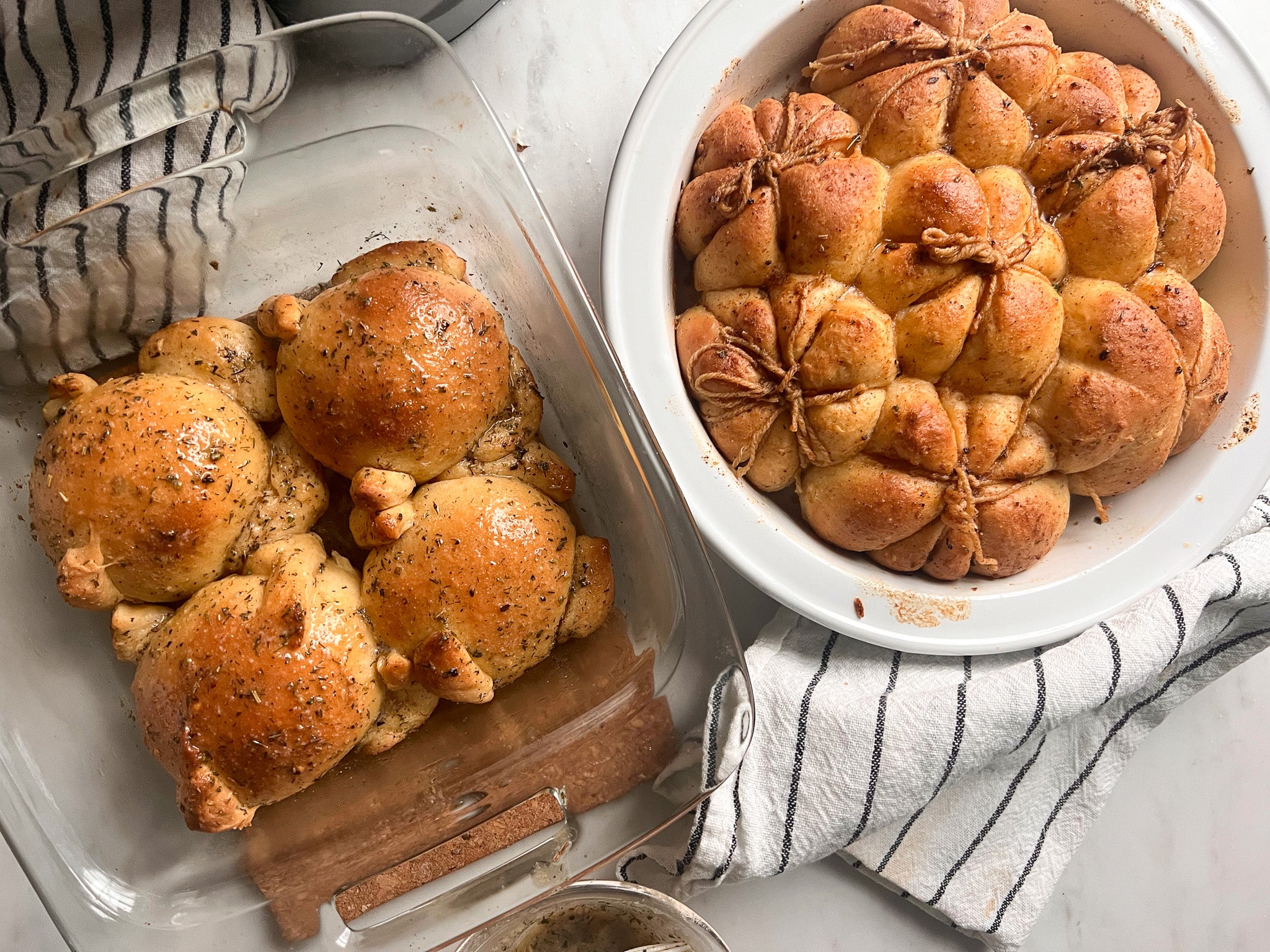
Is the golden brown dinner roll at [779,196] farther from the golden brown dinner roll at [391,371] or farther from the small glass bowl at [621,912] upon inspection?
the small glass bowl at [621,912]

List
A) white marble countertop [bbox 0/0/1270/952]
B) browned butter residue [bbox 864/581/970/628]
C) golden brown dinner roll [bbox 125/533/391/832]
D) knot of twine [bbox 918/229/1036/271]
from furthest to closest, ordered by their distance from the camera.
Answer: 1. white marble countertop [bbox 0/0/1270/952]
2. browned butter residue [bbox 864/581/970/628]
3. knot of twine [bbox 918/229/1036/271]
4. golden brown dinner roll [bbox 125/533/391/832]

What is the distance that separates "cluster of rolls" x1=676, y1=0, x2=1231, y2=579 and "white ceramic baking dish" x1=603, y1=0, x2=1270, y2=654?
0.14ft

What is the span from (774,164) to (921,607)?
0.56m

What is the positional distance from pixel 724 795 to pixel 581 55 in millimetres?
1040

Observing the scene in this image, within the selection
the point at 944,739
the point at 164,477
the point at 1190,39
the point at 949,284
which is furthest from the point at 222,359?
the point at 1190,39

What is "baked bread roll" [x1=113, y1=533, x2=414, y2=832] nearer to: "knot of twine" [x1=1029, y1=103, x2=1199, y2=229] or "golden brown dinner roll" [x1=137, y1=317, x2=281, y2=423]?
"golden brown dinner roll" [x1=137, y1=317, x2=281, y2=423]

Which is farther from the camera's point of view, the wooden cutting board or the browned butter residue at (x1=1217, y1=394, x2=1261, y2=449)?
the browned butter residue at (x1=1217, y1=394, x2=1261, y2=449)

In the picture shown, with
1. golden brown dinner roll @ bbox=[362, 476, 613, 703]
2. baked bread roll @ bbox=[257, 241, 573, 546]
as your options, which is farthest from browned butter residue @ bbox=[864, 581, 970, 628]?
baked bread roll @ bbox=[257, 241, 573, 546]

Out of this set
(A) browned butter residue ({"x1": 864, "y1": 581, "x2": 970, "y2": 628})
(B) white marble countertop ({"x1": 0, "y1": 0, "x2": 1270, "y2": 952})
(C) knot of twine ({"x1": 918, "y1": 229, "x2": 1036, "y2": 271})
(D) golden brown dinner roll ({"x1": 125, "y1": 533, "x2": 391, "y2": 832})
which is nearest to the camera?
(D) golden brown dinner roll ({"x1": 125, "y1": 533, "x2": 391, "y2": 832})

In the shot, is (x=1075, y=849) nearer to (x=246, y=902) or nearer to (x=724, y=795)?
(x=724, y=795)

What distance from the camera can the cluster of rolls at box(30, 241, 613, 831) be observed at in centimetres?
81

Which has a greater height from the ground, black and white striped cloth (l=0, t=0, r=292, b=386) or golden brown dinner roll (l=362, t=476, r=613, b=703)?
black and white striped cloth (l=0, t=0, r=292, b=386)

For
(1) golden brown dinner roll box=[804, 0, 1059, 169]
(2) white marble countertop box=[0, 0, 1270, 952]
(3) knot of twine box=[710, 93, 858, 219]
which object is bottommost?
(2) white marble countertop box=[0, 0, 1270, 952]

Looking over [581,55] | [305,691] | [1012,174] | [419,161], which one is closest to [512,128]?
[581,55]
